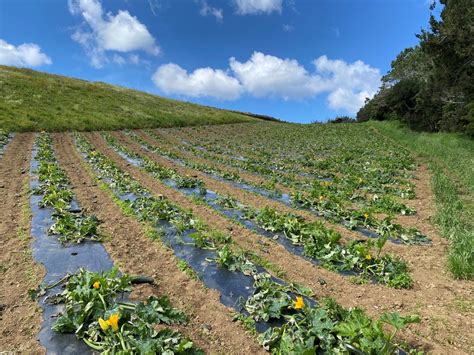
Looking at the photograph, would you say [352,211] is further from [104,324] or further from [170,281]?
[104,324]

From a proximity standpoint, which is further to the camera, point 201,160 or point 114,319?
point 201,160

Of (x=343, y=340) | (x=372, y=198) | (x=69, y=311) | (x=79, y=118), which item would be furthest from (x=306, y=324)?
(x=79, y=118)

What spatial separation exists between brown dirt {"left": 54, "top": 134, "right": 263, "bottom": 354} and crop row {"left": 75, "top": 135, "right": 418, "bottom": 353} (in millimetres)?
264

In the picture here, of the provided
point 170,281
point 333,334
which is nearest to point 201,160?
point 170,281

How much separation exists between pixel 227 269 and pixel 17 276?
329cm

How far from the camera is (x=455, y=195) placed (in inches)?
389

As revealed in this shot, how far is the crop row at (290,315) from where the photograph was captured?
3.69 meters

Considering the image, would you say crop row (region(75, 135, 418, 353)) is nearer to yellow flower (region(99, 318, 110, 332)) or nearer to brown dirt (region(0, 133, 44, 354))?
→ yellow flower (region(99, 318, 110, 332))

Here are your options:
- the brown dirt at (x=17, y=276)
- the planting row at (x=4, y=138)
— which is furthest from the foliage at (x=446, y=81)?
the planting row at (x=4, y=138)

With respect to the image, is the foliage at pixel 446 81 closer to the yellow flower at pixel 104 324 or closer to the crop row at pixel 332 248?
the crop row at pixel 332 248

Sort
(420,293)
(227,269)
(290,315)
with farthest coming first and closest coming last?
(227,269) → (420,293) → (290,315)

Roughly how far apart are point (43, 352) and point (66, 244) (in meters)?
2.94

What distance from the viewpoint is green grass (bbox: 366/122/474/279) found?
582 centimetres

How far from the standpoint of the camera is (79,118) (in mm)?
28328
